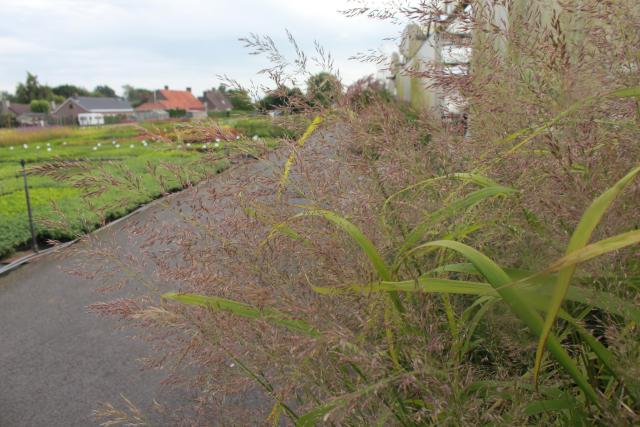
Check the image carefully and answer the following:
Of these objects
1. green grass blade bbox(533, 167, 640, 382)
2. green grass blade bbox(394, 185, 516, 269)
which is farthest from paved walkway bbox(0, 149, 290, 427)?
green grass blade bbox(533, 167, 640, 382)

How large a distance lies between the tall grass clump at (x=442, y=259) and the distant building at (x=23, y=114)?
3151 inches

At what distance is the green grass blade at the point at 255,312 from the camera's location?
1.16m

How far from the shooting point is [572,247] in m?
0.82

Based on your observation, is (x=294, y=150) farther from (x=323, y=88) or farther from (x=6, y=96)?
(x=6, y=96)

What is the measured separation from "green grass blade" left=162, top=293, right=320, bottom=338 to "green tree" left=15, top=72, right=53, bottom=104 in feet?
308

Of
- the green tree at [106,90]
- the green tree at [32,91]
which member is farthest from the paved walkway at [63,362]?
the green tree at [106,90]

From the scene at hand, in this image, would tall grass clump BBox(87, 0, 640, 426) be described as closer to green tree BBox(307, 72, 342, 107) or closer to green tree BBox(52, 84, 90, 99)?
green tree BBox(307, 72, 342, 107)

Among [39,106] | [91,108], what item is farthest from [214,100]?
[39,106]

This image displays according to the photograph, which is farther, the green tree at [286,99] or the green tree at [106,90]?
the green tree at [106,90]

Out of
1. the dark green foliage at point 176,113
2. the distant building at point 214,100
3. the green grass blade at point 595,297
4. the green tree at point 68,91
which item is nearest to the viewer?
the green grass blade at point 595,297

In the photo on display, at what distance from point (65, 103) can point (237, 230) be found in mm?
91018

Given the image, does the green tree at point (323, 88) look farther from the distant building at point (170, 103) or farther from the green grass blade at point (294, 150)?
the distant building at point (170, 103)

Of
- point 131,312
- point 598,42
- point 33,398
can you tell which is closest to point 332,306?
point 131,312

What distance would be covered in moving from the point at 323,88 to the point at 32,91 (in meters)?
95.7
